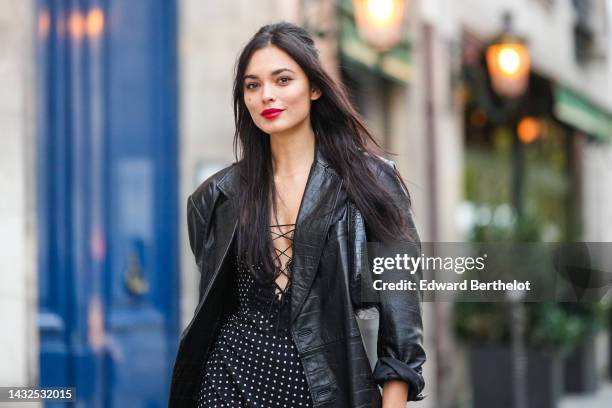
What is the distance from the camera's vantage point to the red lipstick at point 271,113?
318 centimetres

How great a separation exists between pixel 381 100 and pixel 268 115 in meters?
7.30

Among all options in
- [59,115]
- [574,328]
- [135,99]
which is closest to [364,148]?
[59,115]

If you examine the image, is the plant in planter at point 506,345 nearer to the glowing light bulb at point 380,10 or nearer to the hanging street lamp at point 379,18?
the hanging street lamp at point 379,18

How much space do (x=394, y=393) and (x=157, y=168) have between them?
3.83m

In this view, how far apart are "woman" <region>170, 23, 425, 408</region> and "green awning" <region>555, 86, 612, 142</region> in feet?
32.9

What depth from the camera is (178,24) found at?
6.79 m

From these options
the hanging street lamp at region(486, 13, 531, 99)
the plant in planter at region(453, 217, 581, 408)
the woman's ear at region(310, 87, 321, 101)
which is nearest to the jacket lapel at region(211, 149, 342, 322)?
the woman's ear at region(310, 87, 321, 101)

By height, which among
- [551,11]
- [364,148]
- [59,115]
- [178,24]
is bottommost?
[364,148]

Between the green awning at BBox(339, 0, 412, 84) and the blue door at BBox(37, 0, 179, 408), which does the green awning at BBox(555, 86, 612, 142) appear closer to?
the green awning at BBox(339, 0, 412, 84)

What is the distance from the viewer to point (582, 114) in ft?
46.1

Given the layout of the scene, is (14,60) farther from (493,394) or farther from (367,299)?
(493,394)

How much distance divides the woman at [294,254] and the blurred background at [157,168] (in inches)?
56.9

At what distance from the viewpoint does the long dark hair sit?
3.19 m

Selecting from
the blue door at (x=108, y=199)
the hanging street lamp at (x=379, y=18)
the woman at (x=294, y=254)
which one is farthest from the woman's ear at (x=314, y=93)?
the hanging street lamp at (x=379, y=18)
